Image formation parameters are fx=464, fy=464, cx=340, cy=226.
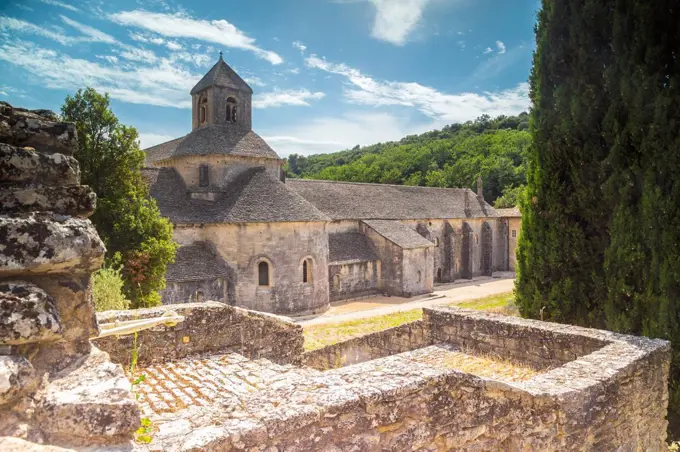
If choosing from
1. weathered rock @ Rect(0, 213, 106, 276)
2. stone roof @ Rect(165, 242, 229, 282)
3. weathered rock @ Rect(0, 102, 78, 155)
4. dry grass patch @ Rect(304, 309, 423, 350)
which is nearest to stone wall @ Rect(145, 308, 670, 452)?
weathered rock @ Rect(0, 213, 106, 276)

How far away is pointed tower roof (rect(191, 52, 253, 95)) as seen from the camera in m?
28.4

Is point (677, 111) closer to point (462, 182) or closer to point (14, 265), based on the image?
point (14, 265)

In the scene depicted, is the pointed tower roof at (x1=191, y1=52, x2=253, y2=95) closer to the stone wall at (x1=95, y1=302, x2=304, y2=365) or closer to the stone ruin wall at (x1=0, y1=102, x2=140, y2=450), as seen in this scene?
the stone wall at (x1=95, y1=302, x2=304, y2=365)

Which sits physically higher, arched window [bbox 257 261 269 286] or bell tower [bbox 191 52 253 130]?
bell tower [bbox 191 52 253 130]

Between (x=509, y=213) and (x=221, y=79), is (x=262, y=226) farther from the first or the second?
(x=509, y=213)

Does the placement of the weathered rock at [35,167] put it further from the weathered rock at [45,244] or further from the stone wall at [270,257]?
the stone wall at [270,257]

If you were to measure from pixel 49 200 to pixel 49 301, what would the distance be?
56 centimetres

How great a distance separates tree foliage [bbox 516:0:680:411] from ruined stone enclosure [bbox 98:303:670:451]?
11.0 ft

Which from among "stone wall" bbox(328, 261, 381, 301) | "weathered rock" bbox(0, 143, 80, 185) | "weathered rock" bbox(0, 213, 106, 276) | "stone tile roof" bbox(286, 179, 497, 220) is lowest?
"stone wall" bbox(328, 261, 381, 301)

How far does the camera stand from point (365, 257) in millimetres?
30000

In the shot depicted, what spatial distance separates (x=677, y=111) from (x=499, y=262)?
36.7m

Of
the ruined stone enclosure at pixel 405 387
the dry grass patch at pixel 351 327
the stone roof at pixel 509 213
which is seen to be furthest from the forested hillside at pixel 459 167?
the ruined stone enclosure at pixel 405 387

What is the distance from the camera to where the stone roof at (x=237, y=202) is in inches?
943

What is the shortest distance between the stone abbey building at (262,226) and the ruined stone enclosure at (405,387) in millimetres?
14219
